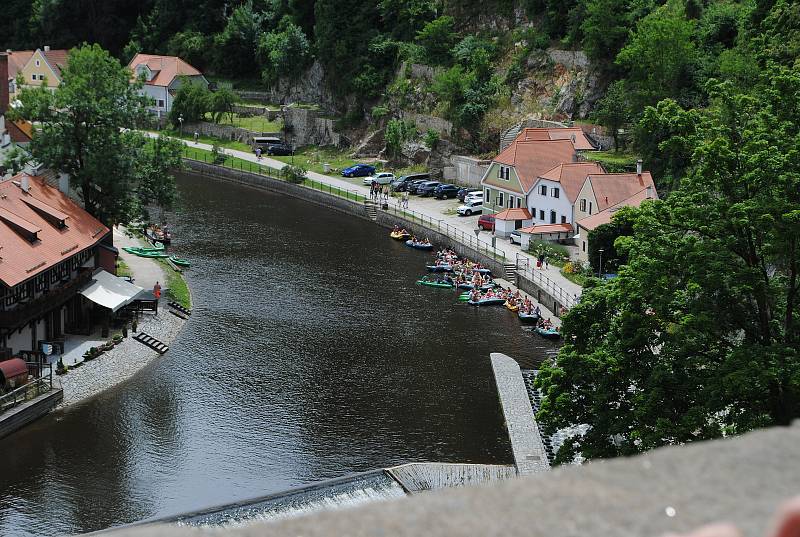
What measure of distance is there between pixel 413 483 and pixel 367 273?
28.6 m

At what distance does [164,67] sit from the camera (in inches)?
4220

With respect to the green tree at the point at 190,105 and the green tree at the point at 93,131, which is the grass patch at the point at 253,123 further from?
the green tree at the point at 93,131

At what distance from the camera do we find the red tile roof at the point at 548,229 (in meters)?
63.6

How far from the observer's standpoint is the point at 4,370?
3875cm

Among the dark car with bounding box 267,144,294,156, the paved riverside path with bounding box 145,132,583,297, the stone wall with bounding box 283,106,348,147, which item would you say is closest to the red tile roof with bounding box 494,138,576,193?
the paved riverside path with bounding box 145,132,583,297

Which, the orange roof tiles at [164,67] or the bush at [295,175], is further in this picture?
the orange roof tiles at [164,67]

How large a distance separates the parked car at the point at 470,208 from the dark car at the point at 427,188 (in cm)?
505

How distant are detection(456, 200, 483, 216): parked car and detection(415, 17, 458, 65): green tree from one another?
21.4m

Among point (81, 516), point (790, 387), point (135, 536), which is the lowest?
point (81, 516)

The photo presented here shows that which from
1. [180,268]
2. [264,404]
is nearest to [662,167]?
[180,268]

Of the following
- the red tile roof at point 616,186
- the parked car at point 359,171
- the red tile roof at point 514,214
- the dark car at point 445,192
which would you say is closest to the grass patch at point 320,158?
the parked car at point 359,171

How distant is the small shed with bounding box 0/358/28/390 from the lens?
38.7m

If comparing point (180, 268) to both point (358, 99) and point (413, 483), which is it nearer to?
point (413, 483)

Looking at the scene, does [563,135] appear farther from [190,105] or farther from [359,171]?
[190,105]
